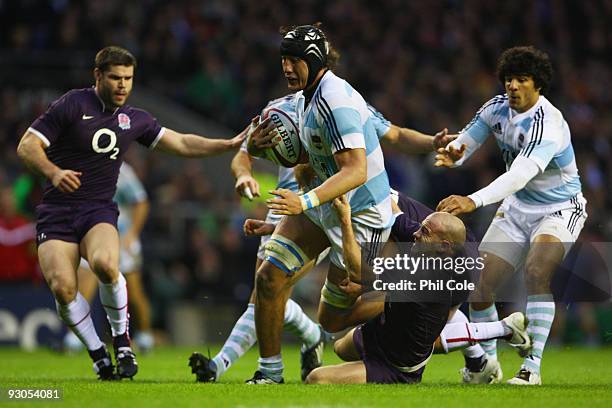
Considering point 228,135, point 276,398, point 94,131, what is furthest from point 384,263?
point 228,135

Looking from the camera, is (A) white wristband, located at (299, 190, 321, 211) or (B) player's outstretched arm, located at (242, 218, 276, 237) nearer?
(A) white wristband, located at (299, 190, 321, 211)

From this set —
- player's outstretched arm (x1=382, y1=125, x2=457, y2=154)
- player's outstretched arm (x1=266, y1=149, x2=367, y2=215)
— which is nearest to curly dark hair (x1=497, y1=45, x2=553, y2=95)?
player's outstretched arm (x1=382, y1=125, x2=457, y2=154)

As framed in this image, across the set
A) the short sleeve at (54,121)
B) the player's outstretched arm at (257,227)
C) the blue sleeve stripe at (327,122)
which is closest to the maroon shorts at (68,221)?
the short sleeve at (54,121)

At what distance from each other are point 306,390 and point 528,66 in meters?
2.95

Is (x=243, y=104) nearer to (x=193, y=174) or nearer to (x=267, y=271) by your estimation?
(x=193, y=174)

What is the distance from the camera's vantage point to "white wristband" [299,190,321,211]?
7480mm

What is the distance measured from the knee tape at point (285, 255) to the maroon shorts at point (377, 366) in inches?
26.3

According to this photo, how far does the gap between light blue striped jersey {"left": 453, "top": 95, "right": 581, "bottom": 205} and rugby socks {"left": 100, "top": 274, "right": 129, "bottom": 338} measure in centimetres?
280

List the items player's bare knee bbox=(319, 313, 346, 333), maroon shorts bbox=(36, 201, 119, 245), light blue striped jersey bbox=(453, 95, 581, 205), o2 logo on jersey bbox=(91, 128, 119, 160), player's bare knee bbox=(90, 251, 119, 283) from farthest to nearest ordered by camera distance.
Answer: o2 logo on jersey bbox=(91, 128, 119, 160) < maroon shorts bbox=(36, 201, 119, 245) < player's bare knee bbox=(90, 251, 119, 283) < player's bare knee bbox=(319, 313, 346, 333) < light blue striped jersey bbox=(453, 95, 581, 205)

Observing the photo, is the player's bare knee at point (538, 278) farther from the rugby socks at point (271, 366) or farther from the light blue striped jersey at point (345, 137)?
the rugby socks at point (271, 366)

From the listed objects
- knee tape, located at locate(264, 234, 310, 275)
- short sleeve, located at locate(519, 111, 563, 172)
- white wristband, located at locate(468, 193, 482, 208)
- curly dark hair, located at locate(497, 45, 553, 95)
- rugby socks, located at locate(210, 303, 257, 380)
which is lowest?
rugby socks, located at locate(210, 303, 257, 380)

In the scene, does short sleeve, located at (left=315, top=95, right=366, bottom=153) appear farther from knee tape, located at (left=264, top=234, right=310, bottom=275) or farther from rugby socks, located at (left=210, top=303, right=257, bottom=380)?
rugby socks, located at (left=210, top=303, right=257, bottom=380)

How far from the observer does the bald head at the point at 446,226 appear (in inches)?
304

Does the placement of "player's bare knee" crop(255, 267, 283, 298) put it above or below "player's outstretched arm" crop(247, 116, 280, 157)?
below
